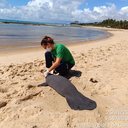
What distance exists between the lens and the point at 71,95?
514cm

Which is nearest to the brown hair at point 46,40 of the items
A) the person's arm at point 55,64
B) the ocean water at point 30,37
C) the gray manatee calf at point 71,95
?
the person's arm at point 55,64

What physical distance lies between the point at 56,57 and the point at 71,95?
1.47 meters

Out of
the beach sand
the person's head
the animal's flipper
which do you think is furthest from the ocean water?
the animal's flipper

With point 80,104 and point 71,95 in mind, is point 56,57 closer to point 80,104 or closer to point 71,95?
point 71,95

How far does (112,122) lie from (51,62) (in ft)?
8.45

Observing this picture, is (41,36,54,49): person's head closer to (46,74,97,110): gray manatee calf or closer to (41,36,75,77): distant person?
(41,36,75,77): distant person

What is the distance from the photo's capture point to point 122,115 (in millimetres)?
4676

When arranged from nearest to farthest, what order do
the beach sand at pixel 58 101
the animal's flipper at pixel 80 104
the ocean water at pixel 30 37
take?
the beach sand at pixel 58 101, the animal's flipper at pixel 80 104, the ocean water at pixel 30 37

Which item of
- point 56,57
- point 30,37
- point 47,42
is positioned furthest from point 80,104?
point 30,37

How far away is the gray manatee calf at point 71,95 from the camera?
4.94 m

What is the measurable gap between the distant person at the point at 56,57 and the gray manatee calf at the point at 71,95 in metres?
0.52

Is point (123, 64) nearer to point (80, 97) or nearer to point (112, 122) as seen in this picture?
point (80, 97)

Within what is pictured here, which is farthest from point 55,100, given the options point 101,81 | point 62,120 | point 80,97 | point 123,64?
point 123,64

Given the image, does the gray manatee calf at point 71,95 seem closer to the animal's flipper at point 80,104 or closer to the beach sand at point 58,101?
the animal's flipper at point 80,104
